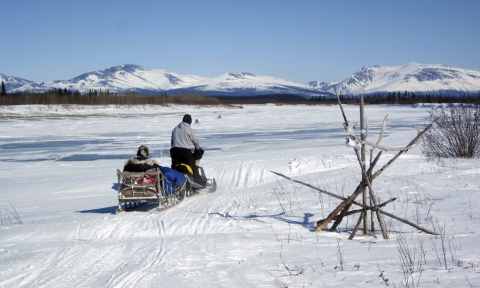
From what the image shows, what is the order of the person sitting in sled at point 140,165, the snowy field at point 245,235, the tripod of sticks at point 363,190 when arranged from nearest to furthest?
1. the snowy field at point 245,235
2. the tripod of sticks at point 363,190
3. the person sitting in sled at point 140,165

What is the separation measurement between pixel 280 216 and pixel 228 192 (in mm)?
3998

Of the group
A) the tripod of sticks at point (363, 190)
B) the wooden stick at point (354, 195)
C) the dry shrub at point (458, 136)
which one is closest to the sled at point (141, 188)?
the tripod of sticks at point (363, 190)

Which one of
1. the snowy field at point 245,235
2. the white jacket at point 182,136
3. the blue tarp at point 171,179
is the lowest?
the snowy field at point 245,235

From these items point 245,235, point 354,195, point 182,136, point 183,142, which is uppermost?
point 182,136

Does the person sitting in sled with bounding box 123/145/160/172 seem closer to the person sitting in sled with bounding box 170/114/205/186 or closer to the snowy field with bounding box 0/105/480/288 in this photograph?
the snowy field with bounding box 0/105/480/288

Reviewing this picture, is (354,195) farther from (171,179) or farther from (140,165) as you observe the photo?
(171,179)

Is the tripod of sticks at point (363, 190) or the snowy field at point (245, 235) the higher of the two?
the tripod of sticks at point (363, 190)

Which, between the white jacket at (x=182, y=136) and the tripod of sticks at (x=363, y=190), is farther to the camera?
the white jacket at (x=182, y=136)

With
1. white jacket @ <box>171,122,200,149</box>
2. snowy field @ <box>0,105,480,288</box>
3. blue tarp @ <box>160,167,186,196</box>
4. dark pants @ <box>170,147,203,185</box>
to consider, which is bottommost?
snowy field @ <box>0,105,480,288</box>

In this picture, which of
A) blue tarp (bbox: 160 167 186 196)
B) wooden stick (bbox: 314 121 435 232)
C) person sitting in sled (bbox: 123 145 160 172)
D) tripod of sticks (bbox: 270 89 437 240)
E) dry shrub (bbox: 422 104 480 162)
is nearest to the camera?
tripod of sticks (bbox: 270 89 437 240)

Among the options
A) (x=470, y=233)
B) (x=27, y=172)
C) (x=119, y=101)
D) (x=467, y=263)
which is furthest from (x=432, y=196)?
(x=119, y=101)

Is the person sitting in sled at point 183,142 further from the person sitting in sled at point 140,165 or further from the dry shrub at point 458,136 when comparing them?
the dry shrub at point 458,136

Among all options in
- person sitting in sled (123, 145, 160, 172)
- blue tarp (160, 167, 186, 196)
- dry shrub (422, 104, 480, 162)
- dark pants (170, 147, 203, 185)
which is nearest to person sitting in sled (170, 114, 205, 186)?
dark pants (170, 147, 203, 185)

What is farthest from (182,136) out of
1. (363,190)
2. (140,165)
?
(363,190)
